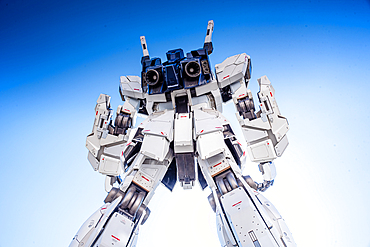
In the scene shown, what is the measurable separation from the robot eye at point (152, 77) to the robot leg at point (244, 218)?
5.44ft

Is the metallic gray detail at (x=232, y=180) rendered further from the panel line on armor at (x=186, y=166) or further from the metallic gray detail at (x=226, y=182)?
the panel line on armor at (x=186, y=166)

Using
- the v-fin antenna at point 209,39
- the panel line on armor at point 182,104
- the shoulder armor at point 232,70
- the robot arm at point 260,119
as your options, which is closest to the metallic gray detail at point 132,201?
the panel line on armor at point 182,104

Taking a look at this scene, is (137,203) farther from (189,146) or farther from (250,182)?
(250,182)

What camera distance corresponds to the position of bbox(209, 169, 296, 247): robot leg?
7.87ft

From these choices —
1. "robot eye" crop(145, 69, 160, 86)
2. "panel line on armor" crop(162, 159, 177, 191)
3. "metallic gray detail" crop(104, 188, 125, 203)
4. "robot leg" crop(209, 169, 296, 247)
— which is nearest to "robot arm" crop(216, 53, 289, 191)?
"robot leg" crop(209, 169, 296, 247)

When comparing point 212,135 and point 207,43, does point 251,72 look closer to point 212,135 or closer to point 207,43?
point 207,43

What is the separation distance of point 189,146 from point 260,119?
1.08 m

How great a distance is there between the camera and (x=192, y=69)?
3.31 m

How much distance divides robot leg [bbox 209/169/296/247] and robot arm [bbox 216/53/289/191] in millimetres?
516

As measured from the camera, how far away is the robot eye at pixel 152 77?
3.36 metres

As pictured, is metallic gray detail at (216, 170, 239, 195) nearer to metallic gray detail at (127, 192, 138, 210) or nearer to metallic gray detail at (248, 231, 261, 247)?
metallic gray detail at (248, 231, 261, 247)

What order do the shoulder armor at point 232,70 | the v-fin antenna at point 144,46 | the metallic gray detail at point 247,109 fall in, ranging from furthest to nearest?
the v-fin antenna at point 144,46 < the shoulder armor at point 232,70 < the metallic gray detail at point 247,109

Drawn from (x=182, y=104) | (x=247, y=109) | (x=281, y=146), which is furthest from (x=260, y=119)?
(x=182, y=104)

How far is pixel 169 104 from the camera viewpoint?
3709 millimetres
